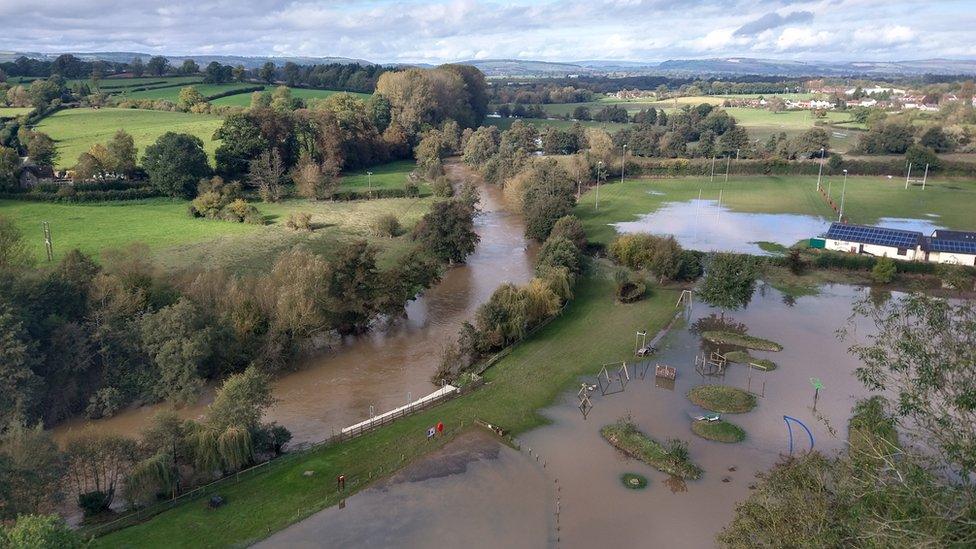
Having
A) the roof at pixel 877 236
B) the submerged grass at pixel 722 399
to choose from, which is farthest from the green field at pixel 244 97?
the submerged grass at pixel 722 399

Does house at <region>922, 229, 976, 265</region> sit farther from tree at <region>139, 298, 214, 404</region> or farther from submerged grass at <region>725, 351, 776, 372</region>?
tree at <region>139, 298, 214, 404</region>

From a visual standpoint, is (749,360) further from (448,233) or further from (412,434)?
(448,233)

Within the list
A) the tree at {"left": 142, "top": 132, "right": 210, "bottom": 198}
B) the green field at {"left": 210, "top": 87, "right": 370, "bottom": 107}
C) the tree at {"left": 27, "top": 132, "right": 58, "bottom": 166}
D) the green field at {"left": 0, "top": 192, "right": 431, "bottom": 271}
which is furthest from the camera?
the green field at {"left": 210, "top": 87, "right": 370, "bottom": 107}

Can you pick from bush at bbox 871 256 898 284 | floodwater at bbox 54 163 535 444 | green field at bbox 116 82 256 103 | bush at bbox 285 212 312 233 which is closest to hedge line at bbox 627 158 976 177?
floodwater at bbox 54 163 535 444

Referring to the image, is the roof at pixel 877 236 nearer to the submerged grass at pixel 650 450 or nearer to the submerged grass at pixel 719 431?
the submerged grass at pixel 719 431

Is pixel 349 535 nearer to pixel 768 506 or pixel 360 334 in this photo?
pixel 768 506

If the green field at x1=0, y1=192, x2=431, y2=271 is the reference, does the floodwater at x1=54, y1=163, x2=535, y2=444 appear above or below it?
below
